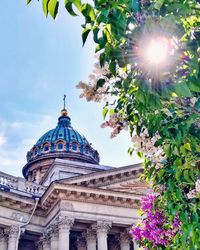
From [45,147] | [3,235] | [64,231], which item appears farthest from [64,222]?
[45,147]

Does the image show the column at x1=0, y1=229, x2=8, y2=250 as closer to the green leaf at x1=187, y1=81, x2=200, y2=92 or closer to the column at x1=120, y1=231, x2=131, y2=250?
the column at x1=120, y1=231, x2=131, y2=250

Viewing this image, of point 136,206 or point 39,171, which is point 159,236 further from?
point 39,171

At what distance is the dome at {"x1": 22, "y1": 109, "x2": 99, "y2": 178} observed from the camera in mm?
44281

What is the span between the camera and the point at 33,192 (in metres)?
25.0

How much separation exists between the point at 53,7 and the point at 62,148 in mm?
42460

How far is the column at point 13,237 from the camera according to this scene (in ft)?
73.3

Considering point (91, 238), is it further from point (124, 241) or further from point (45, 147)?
point (45, 147)

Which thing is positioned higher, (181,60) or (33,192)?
(33,192)

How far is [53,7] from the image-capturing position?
3191 millimetres

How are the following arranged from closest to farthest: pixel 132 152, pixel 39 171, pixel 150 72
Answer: pixel 150 72
pixel 132 152
pixel 39 171

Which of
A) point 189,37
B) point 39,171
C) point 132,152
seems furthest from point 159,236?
point 39,171

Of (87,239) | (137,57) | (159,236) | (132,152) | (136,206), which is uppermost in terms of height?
(136,206)

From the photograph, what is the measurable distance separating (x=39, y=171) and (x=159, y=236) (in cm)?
3707

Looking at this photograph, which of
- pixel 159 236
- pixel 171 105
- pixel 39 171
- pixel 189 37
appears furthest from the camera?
pixel 39 171
